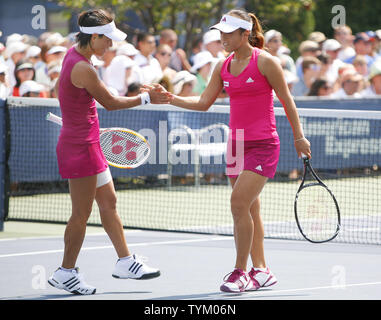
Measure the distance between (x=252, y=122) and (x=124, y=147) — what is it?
1.07m

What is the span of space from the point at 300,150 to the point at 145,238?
10.3ft

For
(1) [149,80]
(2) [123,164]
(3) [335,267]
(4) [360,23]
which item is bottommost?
(3) [335,267]

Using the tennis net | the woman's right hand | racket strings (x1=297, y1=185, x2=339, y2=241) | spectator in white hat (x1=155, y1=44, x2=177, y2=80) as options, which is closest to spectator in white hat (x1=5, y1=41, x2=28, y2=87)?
spectator in white hat (x1=155, y1=44, x2=177, y2=80)

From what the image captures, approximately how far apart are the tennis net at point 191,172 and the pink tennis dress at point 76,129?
3319 mm

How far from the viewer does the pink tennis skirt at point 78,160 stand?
21.5 feet

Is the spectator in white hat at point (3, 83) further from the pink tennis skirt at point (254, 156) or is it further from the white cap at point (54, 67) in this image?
the pink tennis skirt at point (254, 156)

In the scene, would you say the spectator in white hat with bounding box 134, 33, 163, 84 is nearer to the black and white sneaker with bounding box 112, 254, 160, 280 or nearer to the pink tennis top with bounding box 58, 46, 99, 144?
the black and white sneaker with bounding box 112, 254, 160, 280

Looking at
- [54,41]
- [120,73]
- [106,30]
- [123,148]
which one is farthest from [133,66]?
[106,30]

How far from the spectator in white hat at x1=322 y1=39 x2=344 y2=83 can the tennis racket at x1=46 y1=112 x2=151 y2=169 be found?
8.60 metres

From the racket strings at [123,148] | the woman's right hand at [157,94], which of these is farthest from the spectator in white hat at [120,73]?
the woman's right hand at [157,94]

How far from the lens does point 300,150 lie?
263 inches

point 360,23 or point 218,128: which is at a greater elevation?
point 360,23
